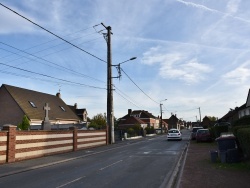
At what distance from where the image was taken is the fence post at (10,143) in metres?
18.3

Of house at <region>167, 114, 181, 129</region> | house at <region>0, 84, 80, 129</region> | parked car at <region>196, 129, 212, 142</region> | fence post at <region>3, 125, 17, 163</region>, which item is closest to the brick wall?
fence post at <region>3, 125, 17, 163</region>

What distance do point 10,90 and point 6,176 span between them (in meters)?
36.3

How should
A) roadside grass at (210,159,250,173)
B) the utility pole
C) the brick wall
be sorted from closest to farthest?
roadside grass at (210,159,250,173), the brick wall, the utility pole

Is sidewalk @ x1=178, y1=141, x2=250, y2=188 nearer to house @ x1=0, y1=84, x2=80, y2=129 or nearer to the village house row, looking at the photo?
the village house row

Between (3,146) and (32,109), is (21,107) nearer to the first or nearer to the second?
(32,109)

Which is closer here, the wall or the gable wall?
the wall

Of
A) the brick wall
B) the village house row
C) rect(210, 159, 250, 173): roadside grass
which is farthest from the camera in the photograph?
the village house row

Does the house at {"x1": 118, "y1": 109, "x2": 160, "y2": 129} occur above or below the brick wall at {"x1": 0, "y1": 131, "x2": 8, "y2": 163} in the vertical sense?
above

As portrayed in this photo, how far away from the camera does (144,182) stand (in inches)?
454

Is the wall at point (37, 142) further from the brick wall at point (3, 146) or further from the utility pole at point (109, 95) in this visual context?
the utility pole at point (109, 95)

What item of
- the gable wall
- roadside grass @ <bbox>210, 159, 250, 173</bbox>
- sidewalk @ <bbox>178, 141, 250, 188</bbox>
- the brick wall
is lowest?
sidewalk @ <bbox>178, 141, 250, 188</bbox>

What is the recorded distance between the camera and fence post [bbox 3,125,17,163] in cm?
1826

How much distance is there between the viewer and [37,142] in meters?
21.7

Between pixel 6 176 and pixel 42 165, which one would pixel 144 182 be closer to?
pixel 6 176
